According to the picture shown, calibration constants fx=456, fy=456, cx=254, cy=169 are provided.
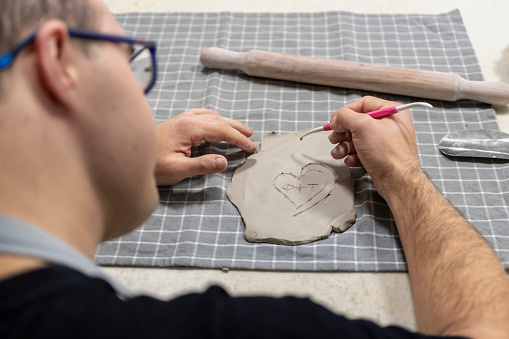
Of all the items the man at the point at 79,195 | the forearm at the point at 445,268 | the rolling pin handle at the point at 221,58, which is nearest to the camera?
the man at the point at 79,195

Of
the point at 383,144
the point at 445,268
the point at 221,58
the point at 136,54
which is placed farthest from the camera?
the point at 221,58

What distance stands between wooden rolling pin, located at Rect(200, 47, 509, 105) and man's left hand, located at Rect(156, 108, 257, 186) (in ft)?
1.18

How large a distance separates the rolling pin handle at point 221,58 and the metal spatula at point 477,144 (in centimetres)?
83

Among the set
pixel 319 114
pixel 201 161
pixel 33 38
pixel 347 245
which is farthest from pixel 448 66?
pixel 33 38

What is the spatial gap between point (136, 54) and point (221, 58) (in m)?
1.01

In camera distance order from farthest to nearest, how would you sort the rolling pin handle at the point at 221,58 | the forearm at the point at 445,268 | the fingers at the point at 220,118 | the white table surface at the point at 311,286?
1. the rolling pin handle at the point at 221,58
2. the fingers at the point at 220,118
3. the white table surface at the point at 311,286
4. the forearm at the point at 445,268

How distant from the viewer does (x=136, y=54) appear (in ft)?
2.84

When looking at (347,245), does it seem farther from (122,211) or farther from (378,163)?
(122,211)

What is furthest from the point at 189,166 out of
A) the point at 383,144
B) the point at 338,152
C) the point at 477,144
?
the point at 477,144

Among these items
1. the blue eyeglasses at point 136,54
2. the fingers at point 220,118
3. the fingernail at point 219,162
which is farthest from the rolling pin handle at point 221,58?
the blue eyeglasses at point 136,54

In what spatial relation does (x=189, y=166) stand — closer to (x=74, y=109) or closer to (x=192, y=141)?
(x=192, y=141)

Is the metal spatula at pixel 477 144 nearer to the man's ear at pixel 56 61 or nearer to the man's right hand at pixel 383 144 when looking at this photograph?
the man's right hand at pixel 383 144

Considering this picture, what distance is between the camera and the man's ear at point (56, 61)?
619mm

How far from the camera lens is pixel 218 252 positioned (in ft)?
4.18
